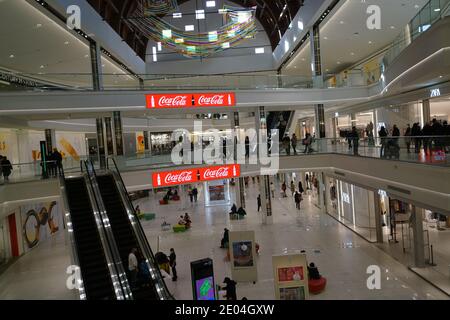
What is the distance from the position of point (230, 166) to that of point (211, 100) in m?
3.49

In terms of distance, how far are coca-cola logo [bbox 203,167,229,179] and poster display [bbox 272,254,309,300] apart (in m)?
8.71

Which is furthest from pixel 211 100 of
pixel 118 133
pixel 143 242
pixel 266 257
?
pixel 143 242

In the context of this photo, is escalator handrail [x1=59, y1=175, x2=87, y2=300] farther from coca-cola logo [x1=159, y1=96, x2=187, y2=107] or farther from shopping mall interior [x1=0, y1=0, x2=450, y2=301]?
coca-cola logo [x1=159, y1=96, x2=187, y2=107]

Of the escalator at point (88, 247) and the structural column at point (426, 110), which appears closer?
the escalator at point (88, 247)

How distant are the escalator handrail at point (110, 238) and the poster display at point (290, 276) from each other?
4133 millimetres

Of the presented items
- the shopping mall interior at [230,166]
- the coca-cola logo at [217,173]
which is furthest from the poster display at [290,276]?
the coca-cola logo at [217,173]

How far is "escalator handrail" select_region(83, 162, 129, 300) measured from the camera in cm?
949

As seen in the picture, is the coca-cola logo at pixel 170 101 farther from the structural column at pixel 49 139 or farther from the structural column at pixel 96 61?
the structural column at pixel 49 139

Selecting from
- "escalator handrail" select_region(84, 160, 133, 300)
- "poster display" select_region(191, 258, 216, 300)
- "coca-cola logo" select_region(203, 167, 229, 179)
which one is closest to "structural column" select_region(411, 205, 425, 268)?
"poster display" select_region(191, 258, 216, 300)

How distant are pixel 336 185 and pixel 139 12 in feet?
49.4

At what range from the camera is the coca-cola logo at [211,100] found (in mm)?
18812

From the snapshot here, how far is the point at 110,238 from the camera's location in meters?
11.0

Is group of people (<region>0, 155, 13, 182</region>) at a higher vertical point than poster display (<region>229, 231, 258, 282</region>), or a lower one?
higher

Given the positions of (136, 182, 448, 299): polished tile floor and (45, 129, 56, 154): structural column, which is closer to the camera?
(136, 182, 448, 299): polished tile floor
